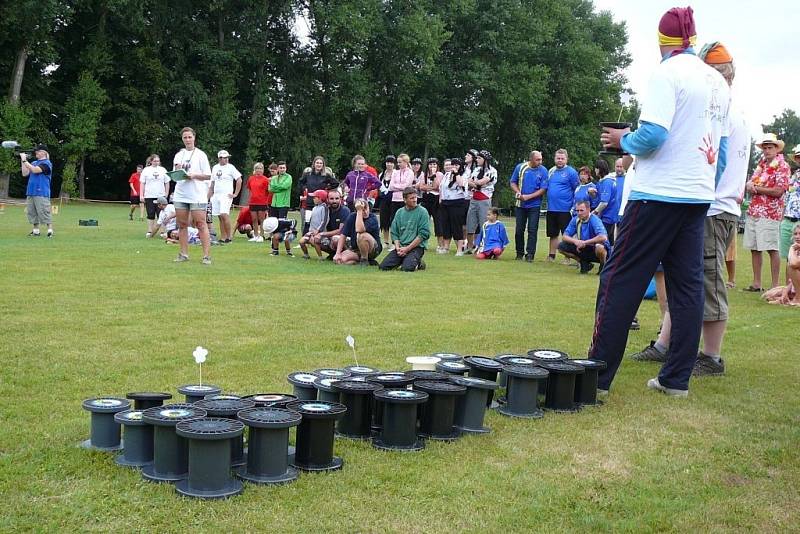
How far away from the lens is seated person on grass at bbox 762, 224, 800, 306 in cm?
873

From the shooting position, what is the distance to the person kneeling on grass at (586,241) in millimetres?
12234

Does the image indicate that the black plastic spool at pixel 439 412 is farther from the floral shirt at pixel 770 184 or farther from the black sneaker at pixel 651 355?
the floral shirt at pixel 770 184

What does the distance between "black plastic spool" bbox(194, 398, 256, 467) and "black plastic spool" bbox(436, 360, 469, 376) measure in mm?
1197

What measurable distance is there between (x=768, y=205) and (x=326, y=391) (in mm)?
8587

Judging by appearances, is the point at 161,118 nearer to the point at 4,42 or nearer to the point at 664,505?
the point at 4,42

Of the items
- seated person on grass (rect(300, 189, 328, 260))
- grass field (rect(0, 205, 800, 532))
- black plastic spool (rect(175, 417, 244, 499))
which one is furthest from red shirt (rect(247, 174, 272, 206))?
black plastic spool (rect(175, 417, 244, 499))

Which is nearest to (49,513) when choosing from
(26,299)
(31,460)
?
(31,460)

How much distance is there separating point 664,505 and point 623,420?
3.83ft

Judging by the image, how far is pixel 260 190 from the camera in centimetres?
1620

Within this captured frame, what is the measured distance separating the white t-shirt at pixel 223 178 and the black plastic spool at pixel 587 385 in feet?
41.3

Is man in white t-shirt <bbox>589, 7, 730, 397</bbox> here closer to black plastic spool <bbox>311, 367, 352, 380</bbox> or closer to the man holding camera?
black plastic spool <bbox>311, 367, 352, 380</bbox>

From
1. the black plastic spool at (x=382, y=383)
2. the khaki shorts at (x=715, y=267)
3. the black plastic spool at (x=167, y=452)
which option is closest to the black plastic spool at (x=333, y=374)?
the black plastic spool at (x=382, y=383)

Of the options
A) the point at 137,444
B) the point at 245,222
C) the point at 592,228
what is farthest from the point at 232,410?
the point at 245,222

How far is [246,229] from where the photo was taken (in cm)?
1769
